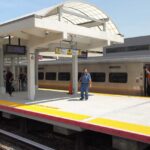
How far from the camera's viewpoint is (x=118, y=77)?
14742 mm

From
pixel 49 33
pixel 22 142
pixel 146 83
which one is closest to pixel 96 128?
pixel 22 142

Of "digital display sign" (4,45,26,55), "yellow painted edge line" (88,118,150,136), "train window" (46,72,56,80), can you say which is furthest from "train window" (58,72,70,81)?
"yellow painted edge line" (88,118,150,136)

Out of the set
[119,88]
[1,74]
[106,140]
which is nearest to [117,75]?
[119,88]

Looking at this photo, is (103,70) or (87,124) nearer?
(87,124)

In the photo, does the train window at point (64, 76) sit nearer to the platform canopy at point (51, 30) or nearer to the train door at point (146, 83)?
the platform canopy at point (51, 30)

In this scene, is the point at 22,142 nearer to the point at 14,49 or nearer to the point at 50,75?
the point at 14,49

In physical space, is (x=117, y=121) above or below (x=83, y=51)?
below

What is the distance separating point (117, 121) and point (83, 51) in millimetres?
7996

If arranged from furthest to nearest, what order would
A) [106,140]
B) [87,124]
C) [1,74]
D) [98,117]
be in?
[1,74] < [106,140] < [98,117] < [87,124]

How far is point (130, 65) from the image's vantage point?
14.2 metres

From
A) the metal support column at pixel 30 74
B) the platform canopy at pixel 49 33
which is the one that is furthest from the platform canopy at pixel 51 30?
the metal support column at pixel 30 74

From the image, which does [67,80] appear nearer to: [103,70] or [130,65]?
[103,70]

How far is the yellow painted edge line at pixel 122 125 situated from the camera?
17.1ft

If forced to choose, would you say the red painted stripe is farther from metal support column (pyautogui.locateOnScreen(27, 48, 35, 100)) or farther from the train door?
the train door
